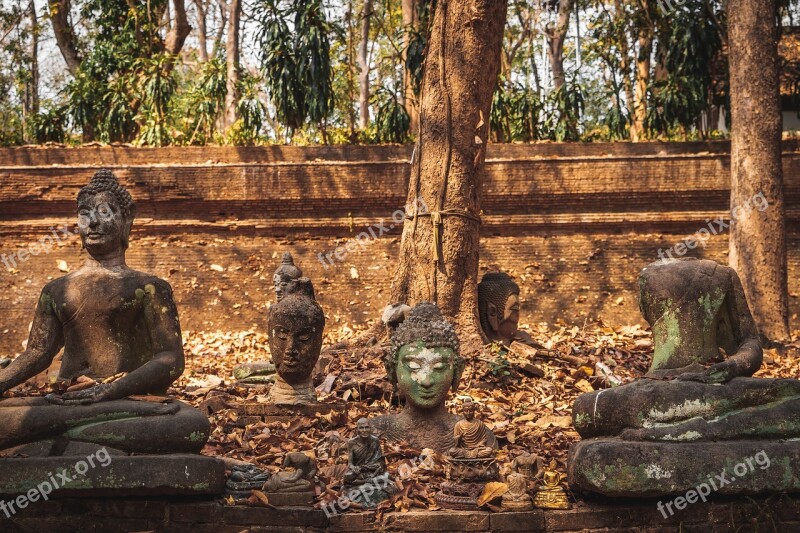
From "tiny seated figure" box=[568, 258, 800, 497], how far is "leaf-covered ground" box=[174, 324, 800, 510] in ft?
2.63

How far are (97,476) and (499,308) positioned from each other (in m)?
4.83

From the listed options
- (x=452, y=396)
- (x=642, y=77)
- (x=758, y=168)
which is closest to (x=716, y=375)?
(x=452, y=396)

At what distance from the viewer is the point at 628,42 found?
18.5m

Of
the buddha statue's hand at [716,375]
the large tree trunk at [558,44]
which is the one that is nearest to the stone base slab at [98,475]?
the buddha statue's hand at [716,375]

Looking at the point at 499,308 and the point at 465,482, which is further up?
the point at 499,308

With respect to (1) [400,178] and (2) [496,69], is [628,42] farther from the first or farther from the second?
(2) [496,69]

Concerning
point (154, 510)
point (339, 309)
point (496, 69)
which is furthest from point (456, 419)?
point (339, 309)
